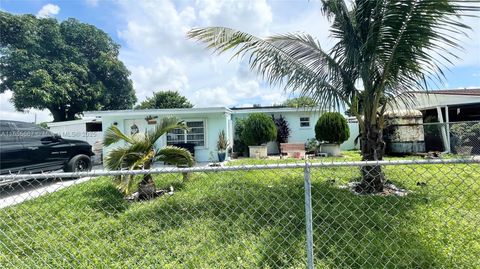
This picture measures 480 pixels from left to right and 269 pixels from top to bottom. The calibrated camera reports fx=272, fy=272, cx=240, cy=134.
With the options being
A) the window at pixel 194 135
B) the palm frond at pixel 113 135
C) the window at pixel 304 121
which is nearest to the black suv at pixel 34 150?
the palm frond at pixel 113 135

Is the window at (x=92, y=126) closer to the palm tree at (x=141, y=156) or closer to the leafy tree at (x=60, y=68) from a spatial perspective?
the leafy tree at (x=60, y=68)

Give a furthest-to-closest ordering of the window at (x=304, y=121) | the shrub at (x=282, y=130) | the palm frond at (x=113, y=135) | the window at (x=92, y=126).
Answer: the window at (x=92, y=126) < the window at (x=304, y=121) < the shrub at (x=282, y=130) < the palm frond at (x=113, y=135)

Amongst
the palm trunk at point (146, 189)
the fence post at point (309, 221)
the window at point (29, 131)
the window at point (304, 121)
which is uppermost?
the window at point (304, 121)

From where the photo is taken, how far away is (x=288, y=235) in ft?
12.3

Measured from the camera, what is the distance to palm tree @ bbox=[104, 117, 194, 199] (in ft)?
18.6

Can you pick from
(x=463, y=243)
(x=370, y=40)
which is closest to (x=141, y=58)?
(x=370, y=40)

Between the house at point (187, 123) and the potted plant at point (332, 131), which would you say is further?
the potted plant at point (332, 131)

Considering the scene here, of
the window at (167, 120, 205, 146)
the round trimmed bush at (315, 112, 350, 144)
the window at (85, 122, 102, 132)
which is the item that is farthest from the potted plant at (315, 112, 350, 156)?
the window at (85, 122, 102, 132)

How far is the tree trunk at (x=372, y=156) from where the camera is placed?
18.6 ft

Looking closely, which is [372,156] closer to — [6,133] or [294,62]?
[294,62]

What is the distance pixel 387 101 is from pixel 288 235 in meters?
4.16

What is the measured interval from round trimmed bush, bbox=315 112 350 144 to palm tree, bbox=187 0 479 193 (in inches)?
282

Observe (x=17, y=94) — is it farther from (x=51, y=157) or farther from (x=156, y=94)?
(x=51, y=157)

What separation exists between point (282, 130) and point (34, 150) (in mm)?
11691
